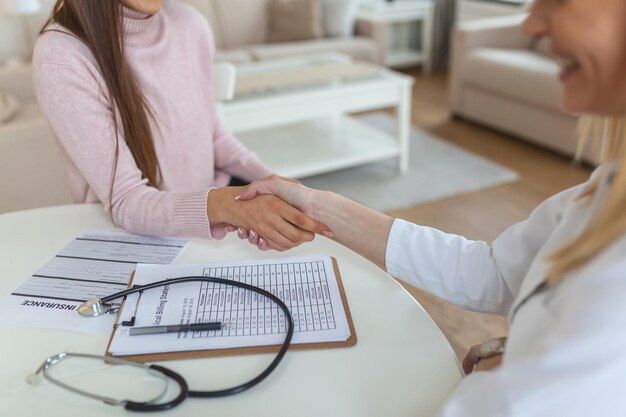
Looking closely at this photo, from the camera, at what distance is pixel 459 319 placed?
187cm

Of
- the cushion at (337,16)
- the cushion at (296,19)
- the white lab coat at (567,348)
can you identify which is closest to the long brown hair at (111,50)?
the white lab coat at (567,348)

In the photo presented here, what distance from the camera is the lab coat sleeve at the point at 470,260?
763 mm

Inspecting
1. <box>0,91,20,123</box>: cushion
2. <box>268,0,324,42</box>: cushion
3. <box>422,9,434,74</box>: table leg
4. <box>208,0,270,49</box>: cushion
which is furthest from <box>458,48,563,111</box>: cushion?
<box>0,91,20,123</box>: cushion

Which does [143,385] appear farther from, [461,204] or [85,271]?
[461,204]

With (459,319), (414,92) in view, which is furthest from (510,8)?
(459,319)

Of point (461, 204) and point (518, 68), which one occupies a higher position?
Answer: point (518, 68)

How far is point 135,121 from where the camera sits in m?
1.12

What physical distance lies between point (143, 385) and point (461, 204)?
6.88ft

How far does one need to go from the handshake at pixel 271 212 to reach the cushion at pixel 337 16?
3.31m

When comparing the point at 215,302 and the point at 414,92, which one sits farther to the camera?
the point at 414,92

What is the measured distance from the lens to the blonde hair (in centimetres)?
51

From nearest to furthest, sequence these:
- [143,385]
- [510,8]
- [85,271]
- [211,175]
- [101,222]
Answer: [143,385]
[85,271]
[101,222]
[211,175]
[510,8]

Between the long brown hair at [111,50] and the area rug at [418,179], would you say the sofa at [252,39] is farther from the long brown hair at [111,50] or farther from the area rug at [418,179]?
the long brown hair at [111,50]

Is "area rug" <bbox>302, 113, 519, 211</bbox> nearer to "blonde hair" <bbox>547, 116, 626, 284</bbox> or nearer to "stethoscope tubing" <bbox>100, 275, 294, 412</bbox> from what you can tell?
"stethoscope tubing" <bbox>100, 275, 294, 412</bbox>
